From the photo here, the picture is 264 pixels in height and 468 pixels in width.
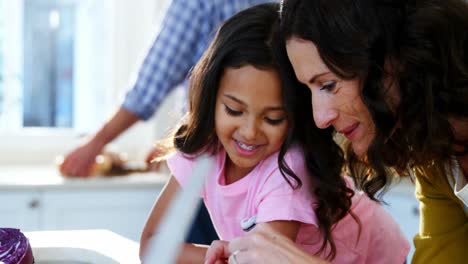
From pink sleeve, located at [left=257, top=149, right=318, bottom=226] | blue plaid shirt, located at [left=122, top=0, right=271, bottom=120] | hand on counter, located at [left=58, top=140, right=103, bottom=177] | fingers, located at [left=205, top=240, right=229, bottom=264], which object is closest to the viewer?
fingers, located at [left=205, top=240, right=229, bottom=264]

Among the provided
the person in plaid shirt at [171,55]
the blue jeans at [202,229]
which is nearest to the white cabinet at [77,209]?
the person in plaid shirt at [171,55]

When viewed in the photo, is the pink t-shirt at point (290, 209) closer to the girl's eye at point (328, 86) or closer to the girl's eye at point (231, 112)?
the girl's eye at point (231, 112)

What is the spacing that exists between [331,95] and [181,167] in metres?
0.43

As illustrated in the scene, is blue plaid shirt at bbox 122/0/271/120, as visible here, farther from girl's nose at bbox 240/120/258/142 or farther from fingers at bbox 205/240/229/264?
fingers at bbox 205/240/229/264

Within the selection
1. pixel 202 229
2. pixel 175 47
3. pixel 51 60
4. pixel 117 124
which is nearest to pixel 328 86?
pixel 202 229

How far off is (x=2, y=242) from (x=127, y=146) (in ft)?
7.47

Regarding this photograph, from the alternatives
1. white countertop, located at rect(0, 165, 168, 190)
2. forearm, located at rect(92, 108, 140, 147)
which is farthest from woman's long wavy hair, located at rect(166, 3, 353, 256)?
white countertop, located at rect(0, 165, 168, 190)

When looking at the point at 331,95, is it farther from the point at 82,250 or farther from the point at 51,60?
the point at 51,60

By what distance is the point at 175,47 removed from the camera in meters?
1.92

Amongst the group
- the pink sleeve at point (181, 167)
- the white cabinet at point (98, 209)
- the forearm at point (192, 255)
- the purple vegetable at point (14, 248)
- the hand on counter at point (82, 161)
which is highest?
the purple vegetable at point (14, 248)

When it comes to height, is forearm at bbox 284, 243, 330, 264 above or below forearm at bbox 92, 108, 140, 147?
above

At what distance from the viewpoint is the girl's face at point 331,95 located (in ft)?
3.25

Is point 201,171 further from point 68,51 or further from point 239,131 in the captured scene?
point 68,51

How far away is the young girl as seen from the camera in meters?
1.17
